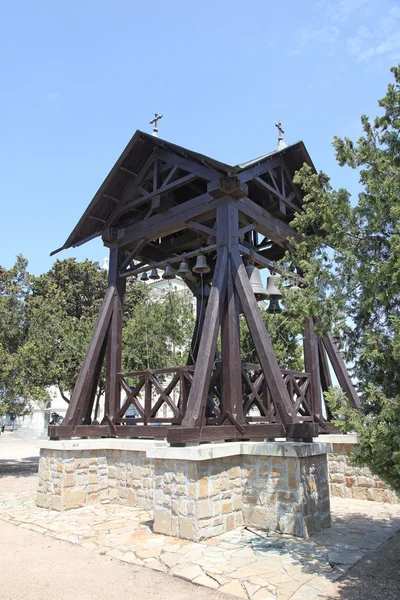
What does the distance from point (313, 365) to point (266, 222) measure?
298 cm

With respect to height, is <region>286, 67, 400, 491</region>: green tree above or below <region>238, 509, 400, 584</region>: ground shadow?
above

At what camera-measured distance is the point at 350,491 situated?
8.12 meters

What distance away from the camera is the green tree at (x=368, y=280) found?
3814 mm

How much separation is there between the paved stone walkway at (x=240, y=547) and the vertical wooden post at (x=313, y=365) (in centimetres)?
197

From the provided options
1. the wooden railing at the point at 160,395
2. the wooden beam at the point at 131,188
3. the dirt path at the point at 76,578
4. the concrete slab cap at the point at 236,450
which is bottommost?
the dirt path at the point at 76,578

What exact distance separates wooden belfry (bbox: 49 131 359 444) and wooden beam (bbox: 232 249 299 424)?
0.05 feet

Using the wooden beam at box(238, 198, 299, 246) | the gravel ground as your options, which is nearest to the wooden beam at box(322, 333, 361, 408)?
the wooden beam at box(238, 198, 299, 246)

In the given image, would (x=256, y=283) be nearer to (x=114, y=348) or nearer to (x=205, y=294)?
(x=205, y=294)

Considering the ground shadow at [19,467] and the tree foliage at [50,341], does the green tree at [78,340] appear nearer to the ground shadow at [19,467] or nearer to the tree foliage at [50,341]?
the tree foliage at [50,341]

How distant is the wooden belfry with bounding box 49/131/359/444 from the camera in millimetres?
6594

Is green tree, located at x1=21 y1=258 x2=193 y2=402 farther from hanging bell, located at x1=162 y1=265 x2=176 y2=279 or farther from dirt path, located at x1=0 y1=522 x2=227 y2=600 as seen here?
dirt path, located at x1=0 y1=522 x2=227 y2=600

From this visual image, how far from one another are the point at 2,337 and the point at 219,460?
8520 mm

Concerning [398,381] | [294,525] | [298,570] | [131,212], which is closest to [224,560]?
[298,570]

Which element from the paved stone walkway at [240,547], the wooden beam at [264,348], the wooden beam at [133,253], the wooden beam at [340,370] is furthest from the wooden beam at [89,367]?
the wooden beam at [340,370]
